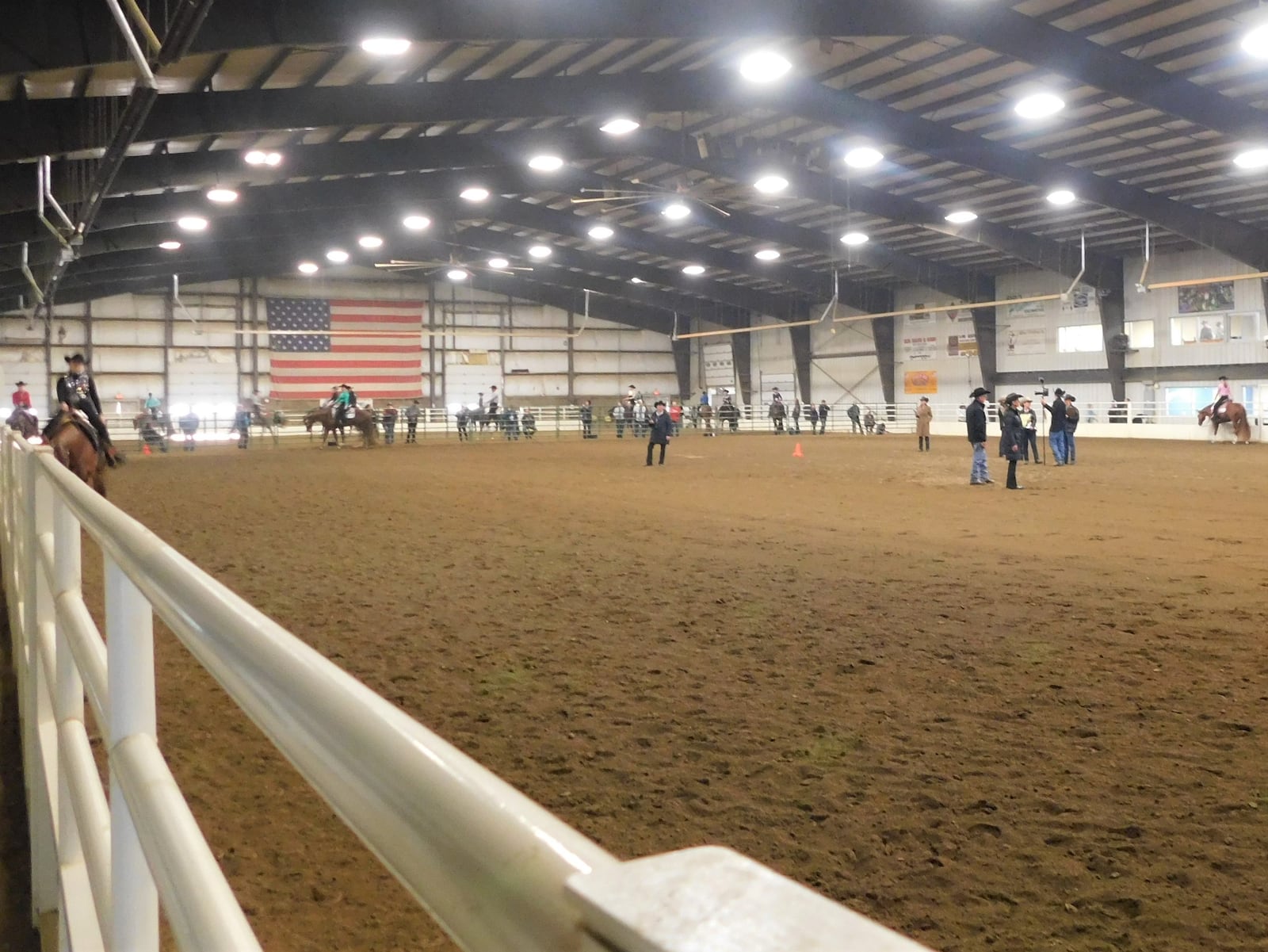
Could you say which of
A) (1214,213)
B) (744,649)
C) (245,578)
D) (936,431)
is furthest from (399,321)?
(744,649)

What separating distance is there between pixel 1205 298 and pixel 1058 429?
15809 millimetres

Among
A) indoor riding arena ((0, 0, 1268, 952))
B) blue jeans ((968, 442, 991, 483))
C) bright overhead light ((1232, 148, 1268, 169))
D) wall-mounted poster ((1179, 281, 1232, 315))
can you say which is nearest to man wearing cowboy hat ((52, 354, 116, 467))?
indoor riding arena ((0, 0, 1268, 952))

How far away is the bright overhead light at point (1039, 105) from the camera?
18609 mm

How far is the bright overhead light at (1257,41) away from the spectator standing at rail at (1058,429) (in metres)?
6.12

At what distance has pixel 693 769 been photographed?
4.21 meters

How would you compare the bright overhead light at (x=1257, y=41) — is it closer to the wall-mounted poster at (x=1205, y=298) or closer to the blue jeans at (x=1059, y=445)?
the blue jeans at (x=1059, y=445)

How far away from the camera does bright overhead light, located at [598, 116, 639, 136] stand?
20.2 m

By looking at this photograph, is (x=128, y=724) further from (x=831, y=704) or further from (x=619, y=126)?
(x=619, y=126)

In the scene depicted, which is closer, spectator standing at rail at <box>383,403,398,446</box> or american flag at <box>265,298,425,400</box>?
spectator standing at rail at <box>383,403,398,446</box>

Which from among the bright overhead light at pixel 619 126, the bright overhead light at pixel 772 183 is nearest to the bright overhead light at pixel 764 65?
the bright overhead light at pixel 619 126

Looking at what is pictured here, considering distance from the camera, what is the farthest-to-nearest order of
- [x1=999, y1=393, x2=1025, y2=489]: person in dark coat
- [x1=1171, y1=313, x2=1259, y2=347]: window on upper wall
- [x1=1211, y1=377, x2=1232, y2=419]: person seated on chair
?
[x1=1171, y1=313, x2=1259, y2=347]: window on upper wall < [x1=1211, y1=377, x2=1232, y2=419]: person seated on chair < [x1=999, y1=393, x2=1025, y2=489]: person in dark coat

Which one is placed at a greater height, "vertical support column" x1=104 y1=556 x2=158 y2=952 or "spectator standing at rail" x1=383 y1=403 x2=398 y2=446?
"spectator standing at rail" x1=383 y1=403 x2=398 y2=446

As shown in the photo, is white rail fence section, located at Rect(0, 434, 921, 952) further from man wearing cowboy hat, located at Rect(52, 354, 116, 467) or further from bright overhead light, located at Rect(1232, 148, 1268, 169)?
bright overhead light, located at Rect(1232, 148, 1268, 169)

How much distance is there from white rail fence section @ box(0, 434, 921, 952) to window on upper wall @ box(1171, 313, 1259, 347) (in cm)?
3476
